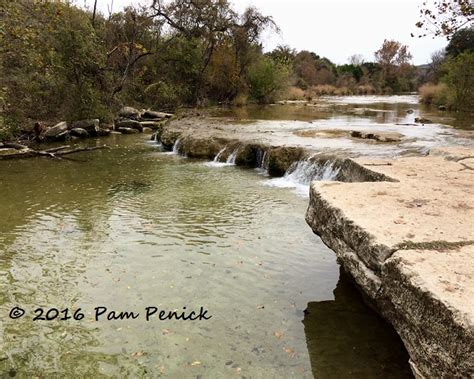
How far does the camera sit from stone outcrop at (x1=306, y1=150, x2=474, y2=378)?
2547 millimetres

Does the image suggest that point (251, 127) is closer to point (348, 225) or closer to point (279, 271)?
point (279, 271)

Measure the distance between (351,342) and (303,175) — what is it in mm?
7501

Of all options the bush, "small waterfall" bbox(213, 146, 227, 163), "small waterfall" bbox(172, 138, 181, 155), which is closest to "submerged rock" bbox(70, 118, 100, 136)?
"small waterfall" bbox(172, 138, 181, 155)

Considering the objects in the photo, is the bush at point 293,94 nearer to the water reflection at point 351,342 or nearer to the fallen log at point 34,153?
the fallen log at point 34,153

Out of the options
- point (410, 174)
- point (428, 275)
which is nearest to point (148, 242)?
point (410, 174)

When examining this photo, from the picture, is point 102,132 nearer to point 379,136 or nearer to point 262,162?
point 262,162

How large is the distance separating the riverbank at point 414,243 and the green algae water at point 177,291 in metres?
0.80

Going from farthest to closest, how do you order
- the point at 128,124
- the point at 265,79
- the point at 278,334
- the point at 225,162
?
the point at 265,79
the point at 128,124
the point at 225,162
the point at 278,334

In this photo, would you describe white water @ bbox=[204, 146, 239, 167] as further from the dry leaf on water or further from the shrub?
the shrub

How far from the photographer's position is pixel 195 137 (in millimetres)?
15805

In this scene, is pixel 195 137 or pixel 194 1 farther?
pixel 194 1

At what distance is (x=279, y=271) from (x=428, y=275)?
3.04 m

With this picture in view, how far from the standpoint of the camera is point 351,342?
4230 millimetres

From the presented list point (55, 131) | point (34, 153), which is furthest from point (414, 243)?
point (55, 131)
